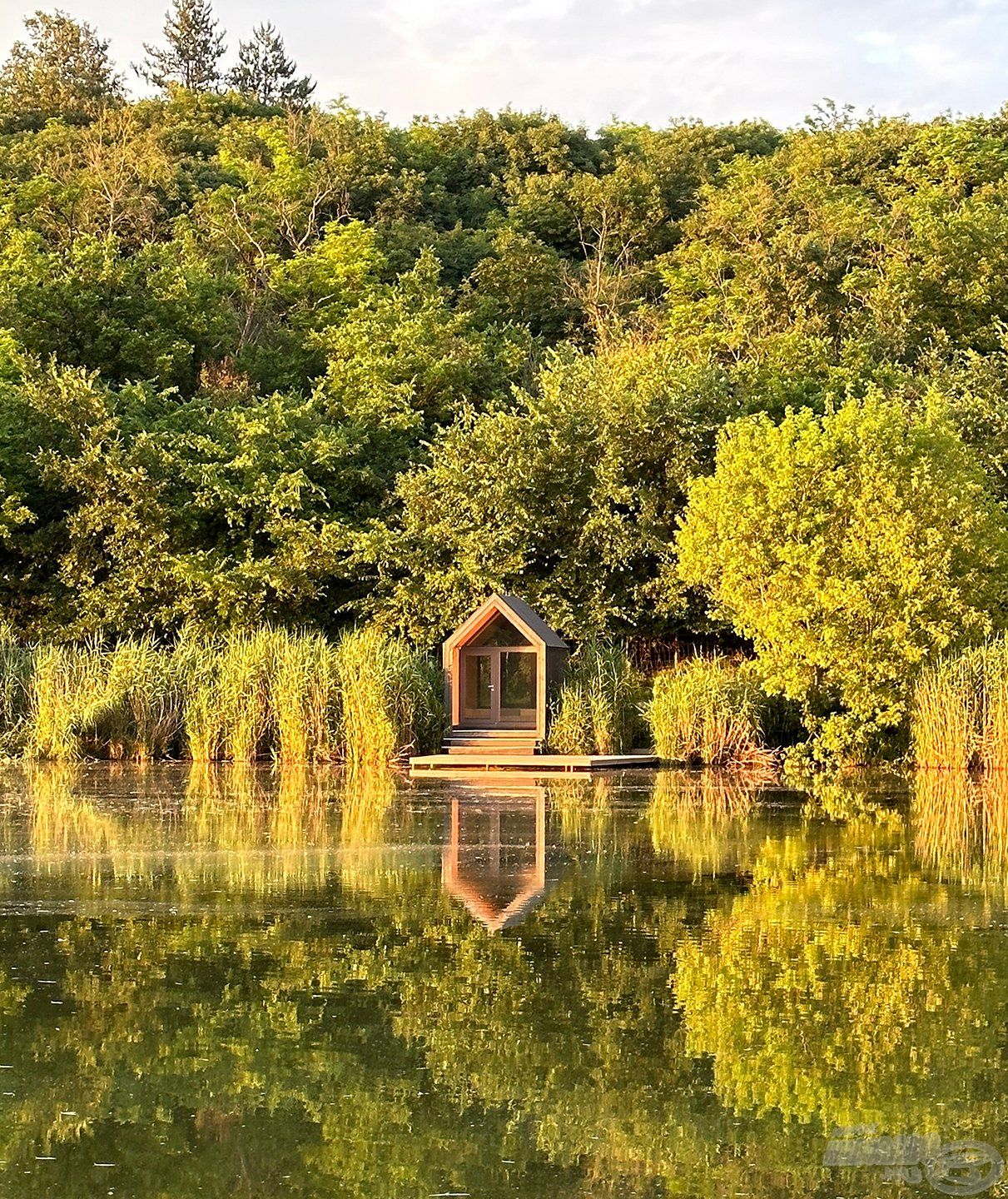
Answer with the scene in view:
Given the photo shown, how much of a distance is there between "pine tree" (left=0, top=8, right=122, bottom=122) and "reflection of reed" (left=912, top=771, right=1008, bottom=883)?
45340 millimetres

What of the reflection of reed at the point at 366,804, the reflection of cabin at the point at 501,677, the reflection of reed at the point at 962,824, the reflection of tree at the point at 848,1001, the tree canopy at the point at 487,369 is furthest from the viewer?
the tree canopy at the point at 487,369

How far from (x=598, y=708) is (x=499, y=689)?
1597mm

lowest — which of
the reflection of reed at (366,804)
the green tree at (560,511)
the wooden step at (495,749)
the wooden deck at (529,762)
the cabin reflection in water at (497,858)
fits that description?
the cabin reflection in water at (497,858)

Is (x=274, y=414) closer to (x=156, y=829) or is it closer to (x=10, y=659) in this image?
(x=10, y=659)

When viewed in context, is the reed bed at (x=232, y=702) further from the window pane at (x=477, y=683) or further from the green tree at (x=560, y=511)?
the green tree at (x=560, y=511)

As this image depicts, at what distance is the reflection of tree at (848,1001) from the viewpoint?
23.1 feet

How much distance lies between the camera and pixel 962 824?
16438 millimetres

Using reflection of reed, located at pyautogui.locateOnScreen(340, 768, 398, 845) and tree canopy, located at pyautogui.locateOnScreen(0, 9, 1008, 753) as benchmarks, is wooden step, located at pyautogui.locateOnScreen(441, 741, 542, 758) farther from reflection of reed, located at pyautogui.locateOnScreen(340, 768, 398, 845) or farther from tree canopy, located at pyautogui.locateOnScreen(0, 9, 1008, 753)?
tree canopy, located at pyautogui.locateOnScreen(0, 9, 1008, 753)

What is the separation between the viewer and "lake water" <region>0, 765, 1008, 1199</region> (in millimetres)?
6188

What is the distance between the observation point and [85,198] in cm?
4850

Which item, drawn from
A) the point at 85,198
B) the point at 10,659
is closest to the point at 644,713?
the point at 10,659

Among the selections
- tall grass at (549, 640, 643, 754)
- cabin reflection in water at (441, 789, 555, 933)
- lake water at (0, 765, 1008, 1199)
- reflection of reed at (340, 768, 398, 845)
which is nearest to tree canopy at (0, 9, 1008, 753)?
tall grass at (549, 640, 643, 754)

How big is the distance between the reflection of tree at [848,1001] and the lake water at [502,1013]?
0.07ft

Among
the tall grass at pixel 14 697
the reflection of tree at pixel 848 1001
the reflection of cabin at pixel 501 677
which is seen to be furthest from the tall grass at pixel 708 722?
the reflection of tree at pixel 848 1001
